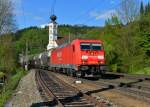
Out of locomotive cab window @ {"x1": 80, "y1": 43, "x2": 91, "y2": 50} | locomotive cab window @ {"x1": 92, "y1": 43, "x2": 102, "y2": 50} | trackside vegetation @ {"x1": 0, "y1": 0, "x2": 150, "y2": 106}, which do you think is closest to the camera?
locomotive cab window @ {"x1": 80, "y1": 43, "x2": 91, "y2": 50}

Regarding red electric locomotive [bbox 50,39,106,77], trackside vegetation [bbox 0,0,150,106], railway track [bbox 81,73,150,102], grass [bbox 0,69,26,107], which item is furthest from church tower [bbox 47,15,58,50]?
railway track [bbox 81,73,150,102]

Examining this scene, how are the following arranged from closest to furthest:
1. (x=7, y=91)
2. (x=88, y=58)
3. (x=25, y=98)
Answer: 1. (x=25, y=98)
2. (x=7, y=91)
3. (x=88, y=58)

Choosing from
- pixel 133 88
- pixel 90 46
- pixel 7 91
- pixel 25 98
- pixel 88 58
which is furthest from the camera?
pixel 90 46

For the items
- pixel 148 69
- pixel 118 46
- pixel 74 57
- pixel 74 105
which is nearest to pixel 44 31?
pixel 118 46

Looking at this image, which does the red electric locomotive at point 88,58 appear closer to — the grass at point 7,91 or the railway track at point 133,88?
the railway track at point 133,88

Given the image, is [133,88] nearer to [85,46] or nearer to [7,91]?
[7,91]

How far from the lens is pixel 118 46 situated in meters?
52.2

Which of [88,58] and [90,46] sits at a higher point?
[90,46]

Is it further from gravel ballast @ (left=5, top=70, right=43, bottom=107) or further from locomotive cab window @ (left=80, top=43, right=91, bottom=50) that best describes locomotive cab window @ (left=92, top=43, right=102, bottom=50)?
gravel ballast @ (left=5, top=70, right=43, bottom=107)

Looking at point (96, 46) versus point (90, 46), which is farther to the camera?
point (96, 46)

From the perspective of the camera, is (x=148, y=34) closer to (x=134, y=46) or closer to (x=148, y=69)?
(x=134, y=46)

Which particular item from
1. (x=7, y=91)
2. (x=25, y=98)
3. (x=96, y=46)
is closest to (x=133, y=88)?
(x=25, y=98)

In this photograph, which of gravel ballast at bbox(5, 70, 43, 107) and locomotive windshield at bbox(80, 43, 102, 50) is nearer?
gravel ballast at bbox(5, 70, 43, 107)

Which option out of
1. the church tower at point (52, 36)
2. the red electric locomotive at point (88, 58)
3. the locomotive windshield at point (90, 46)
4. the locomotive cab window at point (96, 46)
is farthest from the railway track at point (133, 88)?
the church tower at point (52, 36)
